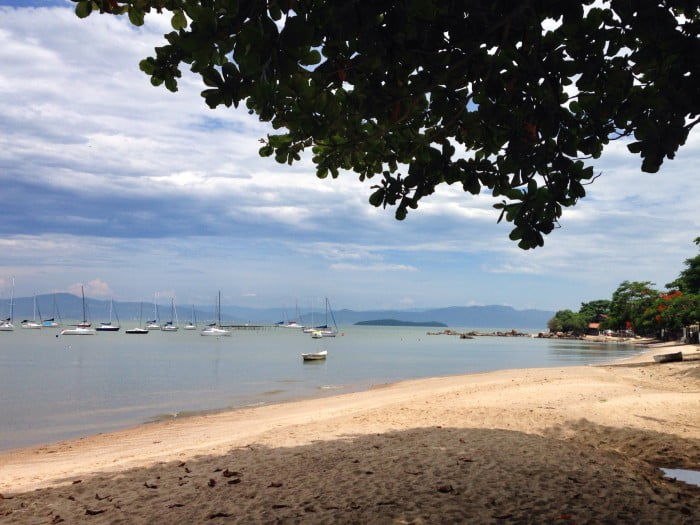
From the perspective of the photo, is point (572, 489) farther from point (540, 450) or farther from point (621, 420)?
point (621, 420)

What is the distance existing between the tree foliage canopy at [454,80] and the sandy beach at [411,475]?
8.77 feet

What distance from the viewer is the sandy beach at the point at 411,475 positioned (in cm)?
510

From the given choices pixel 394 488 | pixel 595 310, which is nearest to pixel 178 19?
pixel 394 488

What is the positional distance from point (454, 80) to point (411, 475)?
4.35m

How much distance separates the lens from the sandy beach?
16.7 feet

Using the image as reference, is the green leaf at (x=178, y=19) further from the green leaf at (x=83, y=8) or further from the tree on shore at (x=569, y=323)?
the tree on shore at (x=569, y=323)

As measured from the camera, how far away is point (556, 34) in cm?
490

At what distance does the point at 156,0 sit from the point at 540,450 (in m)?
7.19

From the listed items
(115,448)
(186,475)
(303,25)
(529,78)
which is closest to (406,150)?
(529,78)

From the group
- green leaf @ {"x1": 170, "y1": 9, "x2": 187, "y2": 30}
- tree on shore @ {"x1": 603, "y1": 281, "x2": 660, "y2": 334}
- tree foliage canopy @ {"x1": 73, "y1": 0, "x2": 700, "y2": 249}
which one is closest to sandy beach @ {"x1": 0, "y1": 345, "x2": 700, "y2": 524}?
tree foliage canopy @ {"x1": 73, "y1": 0, "x2": 700, "y2": 249}

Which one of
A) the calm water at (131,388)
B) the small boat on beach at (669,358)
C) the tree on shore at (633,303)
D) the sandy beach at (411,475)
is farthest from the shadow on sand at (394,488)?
the tree on shore at (633,303)

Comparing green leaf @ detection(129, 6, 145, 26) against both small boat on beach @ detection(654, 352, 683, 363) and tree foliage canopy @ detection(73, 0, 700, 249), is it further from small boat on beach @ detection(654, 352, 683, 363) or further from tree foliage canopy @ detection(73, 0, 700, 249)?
small boat on beach @ detection(654, 352, 683, 363)

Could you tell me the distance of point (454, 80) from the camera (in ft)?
15.9

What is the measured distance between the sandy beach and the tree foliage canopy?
2672 mm
